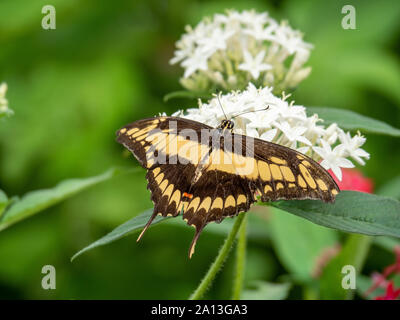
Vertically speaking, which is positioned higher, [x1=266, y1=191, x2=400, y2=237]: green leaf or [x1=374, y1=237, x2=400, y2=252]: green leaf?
[x1=266, y1=191, x2=400, y2=237]: green leaf

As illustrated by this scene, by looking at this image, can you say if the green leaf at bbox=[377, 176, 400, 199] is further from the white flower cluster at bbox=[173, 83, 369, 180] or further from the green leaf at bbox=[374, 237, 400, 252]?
the white flower cluster at bbox=[173, 83, 369, 180]

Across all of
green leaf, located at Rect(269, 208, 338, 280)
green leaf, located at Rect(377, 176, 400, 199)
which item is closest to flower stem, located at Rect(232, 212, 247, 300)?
green leaf, located at Rect(269, 208, 338, 280)

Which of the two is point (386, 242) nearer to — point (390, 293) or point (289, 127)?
point (390, 293)

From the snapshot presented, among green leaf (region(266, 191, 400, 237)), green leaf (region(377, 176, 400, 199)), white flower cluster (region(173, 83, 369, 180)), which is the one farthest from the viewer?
green leaf (region(377, 176, 400, 199))

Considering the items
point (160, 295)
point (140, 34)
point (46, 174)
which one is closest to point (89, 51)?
point (140, 34)

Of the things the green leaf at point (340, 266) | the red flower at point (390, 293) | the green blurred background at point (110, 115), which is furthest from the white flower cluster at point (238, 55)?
the green blurred background at point (110, 115)

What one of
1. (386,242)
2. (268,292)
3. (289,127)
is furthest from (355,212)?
(386,242)

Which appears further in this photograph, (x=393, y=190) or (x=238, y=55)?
(x=393, y=190)
